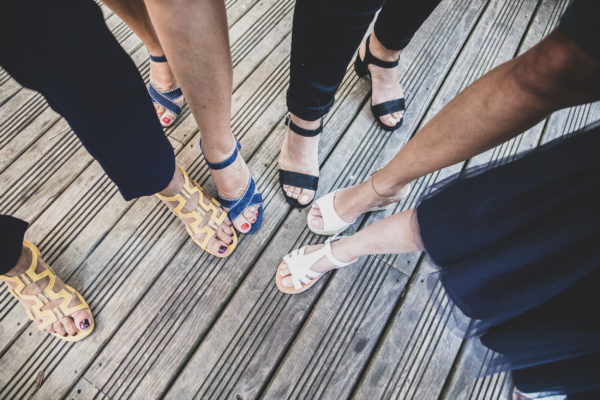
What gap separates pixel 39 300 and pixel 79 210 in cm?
32

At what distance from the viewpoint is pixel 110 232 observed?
1062 mm

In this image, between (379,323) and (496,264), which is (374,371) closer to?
(379,323)

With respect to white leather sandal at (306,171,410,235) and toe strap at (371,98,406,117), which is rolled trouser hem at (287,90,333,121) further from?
toe strap at (371,98,406,117)

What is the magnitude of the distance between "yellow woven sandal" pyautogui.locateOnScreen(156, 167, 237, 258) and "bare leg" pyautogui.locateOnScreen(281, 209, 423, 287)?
35 cm

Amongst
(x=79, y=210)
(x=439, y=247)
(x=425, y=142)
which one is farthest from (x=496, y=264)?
(x=79, y=210)

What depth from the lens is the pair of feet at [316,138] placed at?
3.38ft

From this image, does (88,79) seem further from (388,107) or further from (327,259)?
(388,107)

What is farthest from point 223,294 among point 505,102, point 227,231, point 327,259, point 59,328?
point 505,102

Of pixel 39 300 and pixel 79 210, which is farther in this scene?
pixel 79 210

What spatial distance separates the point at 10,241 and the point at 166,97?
705 mm

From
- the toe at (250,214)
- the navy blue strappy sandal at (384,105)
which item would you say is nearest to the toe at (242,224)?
the toe at (250,214)

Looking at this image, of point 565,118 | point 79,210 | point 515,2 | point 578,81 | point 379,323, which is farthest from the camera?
point 515,2

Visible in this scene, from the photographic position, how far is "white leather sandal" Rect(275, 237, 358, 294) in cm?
95

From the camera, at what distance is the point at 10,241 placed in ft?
2.50
